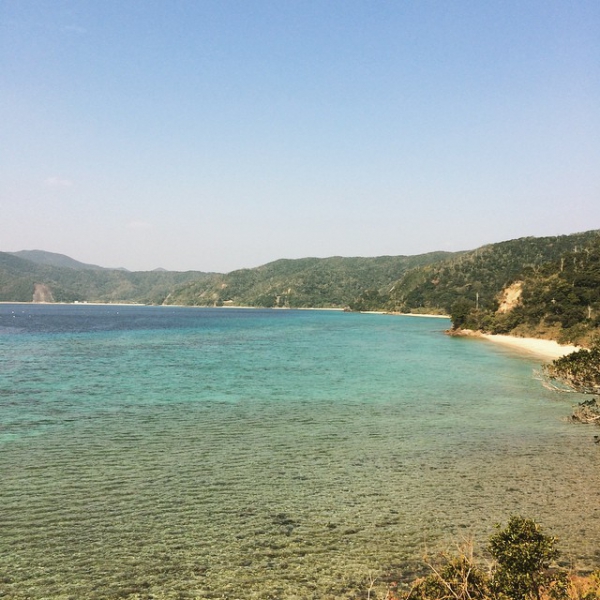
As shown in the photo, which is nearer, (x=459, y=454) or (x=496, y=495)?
(x=496, y=495)

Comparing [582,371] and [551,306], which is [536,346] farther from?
[582,371]

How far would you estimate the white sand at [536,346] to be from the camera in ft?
213

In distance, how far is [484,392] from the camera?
1465 inches

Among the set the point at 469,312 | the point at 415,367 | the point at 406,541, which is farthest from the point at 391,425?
the point at 469,312

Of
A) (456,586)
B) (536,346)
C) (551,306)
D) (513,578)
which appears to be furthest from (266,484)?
(551,306)

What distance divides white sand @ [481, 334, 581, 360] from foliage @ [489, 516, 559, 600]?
54782 mm

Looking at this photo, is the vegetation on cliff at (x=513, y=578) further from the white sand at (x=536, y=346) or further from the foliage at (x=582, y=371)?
the white sand at (x=536, y=346)

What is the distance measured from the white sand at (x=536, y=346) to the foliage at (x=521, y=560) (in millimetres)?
54782

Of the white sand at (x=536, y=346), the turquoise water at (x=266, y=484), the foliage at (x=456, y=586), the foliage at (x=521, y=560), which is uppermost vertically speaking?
→ the foliage at (x=521, y=560)

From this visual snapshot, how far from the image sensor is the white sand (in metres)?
65.0

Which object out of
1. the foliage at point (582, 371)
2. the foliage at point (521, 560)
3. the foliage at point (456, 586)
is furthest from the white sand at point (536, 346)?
the foliage at point (456, 586)

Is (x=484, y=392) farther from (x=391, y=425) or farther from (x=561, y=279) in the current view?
(x=561, y=279)

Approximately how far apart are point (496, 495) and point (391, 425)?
10.1 m

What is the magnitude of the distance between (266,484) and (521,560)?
32.2ft
